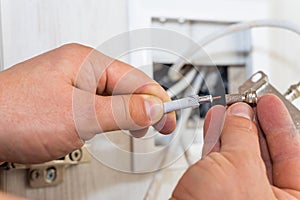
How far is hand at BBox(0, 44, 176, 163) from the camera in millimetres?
Answer: 481

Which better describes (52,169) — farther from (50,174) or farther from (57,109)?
(57,109)

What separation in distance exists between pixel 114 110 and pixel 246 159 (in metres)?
0.16

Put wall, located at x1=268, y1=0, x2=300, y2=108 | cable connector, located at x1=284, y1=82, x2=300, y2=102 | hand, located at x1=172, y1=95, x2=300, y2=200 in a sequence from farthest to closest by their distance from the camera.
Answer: wall, located at x1=268, y1=0, x2=300, y2=108, cable connector, located at x1=284, y1=82, x2=300, y2=102, hand, located at x1=172, y1=95, x2=300, y2=200

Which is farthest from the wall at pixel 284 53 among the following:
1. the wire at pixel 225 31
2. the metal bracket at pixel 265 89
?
the metal bracket at pixel 265 89

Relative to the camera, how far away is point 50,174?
2.11ft

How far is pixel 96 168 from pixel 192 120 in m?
0.17

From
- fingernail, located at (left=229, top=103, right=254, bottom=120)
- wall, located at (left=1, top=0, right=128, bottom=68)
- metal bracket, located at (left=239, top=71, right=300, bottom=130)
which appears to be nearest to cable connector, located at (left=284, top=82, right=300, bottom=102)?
metal bracket, located at (left=239, top=71, right=300, bottom=130)

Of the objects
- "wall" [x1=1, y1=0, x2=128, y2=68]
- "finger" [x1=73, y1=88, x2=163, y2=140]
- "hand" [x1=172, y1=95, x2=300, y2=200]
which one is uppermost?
"wall" [x1=1, y1=0, x2=128, y2=68]

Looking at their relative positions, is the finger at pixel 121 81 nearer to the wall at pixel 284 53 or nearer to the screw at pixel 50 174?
the screw at pixel 50 174

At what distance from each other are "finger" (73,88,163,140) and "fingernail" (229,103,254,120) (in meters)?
0.08

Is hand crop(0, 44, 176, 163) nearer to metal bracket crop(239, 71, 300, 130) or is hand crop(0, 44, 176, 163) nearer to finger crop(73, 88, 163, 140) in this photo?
finger crop(73, 88, 163, 140)

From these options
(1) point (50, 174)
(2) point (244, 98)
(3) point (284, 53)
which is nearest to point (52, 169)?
(1) point (50, 174)

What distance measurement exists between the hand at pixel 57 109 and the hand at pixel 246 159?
0.27 feet

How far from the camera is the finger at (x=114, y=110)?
19.0 inches
